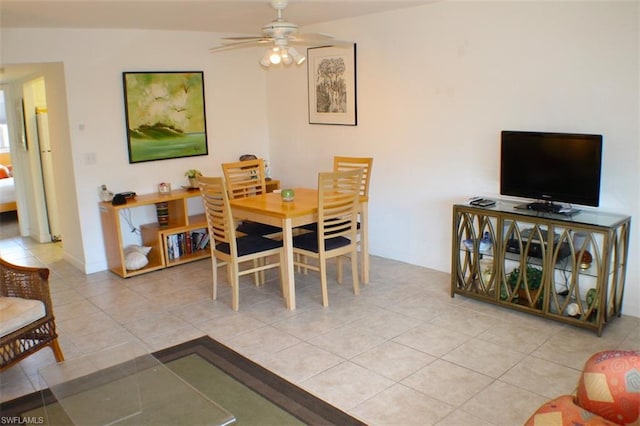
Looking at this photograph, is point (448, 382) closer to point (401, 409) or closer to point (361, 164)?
point (401, 409)

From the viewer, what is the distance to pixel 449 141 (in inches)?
186

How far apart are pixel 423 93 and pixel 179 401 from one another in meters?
3.39

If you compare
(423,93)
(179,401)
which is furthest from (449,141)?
(179,401)

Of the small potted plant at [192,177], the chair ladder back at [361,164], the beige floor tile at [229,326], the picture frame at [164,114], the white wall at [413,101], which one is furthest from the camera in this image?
the small potted plant at [192,177]

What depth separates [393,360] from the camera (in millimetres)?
3400

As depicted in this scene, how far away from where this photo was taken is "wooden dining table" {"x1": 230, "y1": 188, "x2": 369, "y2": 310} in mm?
4148

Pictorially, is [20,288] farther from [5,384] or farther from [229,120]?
[229,120]

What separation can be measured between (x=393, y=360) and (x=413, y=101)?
2539 mm

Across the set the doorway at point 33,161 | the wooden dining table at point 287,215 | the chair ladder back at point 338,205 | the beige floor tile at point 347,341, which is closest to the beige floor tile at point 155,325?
the wooden dining table at point 287,215

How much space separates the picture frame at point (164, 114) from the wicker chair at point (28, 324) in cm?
226

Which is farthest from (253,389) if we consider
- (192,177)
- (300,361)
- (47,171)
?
(47,171)

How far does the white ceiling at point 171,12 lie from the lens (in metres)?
3.94

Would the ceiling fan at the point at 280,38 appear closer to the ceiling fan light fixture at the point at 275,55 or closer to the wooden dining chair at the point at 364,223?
the ceiling fan light fixture at the point at 275,55

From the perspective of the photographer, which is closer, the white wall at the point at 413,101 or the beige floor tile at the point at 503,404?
the beige floor tile at the point at 503,404
